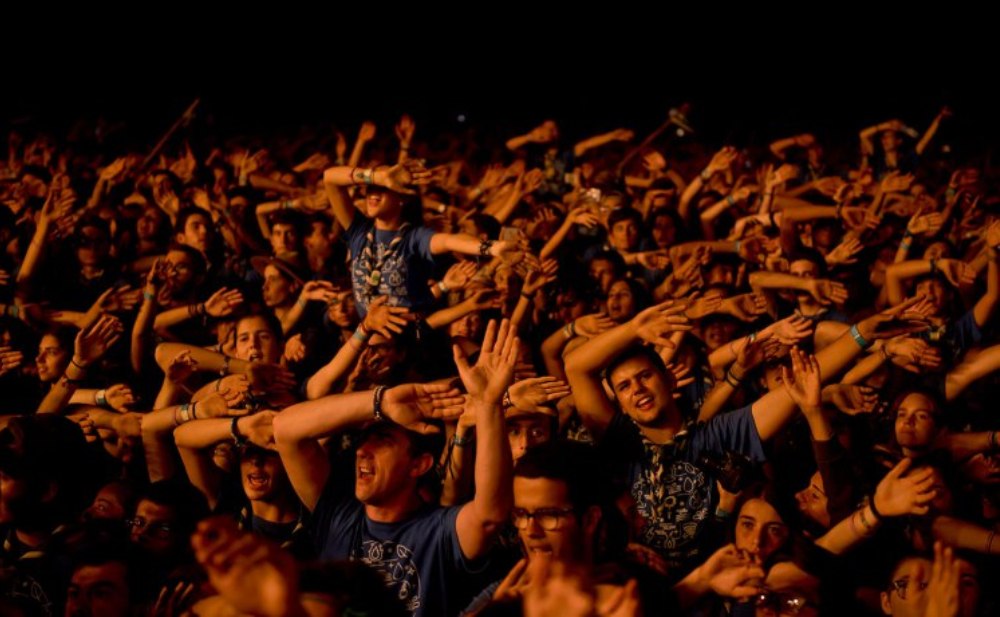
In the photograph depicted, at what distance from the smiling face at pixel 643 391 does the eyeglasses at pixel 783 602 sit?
2.95 feet

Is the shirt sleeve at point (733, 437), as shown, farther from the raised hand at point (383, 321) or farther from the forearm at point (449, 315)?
the forearm at point (449, 315)

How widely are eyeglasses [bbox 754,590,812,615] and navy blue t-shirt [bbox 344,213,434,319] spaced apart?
296 centimetres

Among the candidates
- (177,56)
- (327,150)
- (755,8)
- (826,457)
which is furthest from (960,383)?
(177,56)

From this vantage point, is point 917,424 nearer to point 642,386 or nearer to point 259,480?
point 642,386

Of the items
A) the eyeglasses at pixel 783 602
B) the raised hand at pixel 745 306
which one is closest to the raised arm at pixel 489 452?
the eyeglasses at pixel 783 602

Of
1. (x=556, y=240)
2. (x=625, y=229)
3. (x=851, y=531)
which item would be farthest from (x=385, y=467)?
(x=625, y=229)

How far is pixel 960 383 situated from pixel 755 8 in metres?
12.4

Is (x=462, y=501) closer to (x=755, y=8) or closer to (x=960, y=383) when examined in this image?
(x=960, y=383)

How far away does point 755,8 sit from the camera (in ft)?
50.0

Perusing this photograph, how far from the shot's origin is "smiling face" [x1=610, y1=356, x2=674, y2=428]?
3.30 meters

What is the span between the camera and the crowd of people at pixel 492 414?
2.55m

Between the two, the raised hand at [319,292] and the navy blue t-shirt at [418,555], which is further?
the raised hand at [319,292]

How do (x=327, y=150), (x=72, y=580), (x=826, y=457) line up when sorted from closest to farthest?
(x=72, y=580) → (x=826, y=457) → (x=327, y=150)

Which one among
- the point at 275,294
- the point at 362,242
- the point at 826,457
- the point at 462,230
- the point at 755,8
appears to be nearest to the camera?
the point at 826,457
